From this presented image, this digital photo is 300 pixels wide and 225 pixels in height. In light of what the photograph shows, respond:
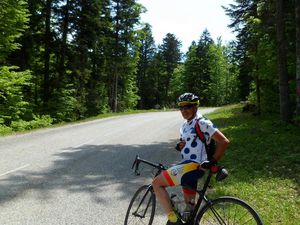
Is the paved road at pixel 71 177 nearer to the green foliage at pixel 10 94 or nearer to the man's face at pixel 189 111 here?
the man's face at pixel 189 111

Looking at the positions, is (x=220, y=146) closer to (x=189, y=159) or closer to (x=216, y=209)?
(x=189, y=159)

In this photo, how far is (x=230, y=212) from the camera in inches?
181

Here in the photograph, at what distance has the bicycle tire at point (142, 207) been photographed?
18.4 ft

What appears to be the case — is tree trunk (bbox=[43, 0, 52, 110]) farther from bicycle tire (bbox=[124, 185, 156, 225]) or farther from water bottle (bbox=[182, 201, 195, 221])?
water bottle (bbox=[182, 201, 195, 221])

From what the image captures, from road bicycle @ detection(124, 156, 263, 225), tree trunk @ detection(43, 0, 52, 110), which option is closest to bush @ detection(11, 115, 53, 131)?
tree trunk @ detection(43, 0, 52, 110)

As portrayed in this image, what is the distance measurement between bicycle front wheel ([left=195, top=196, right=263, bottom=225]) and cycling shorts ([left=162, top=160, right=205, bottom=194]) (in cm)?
41

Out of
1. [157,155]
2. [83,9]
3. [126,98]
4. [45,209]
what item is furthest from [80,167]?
[126,98]

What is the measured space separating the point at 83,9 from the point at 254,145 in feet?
80.9

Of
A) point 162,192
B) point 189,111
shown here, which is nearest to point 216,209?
point 162,192

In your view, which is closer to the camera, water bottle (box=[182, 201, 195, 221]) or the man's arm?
the man's arm

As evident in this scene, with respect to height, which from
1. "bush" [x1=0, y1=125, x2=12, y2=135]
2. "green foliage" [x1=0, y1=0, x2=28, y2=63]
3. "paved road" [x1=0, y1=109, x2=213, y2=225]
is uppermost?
"green foliage" [x1=0, y1=0, x2=28, y2=63]

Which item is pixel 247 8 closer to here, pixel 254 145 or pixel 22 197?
pixel 254 145

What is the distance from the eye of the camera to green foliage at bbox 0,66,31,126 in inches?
883

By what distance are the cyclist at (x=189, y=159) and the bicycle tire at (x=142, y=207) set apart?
542mm
